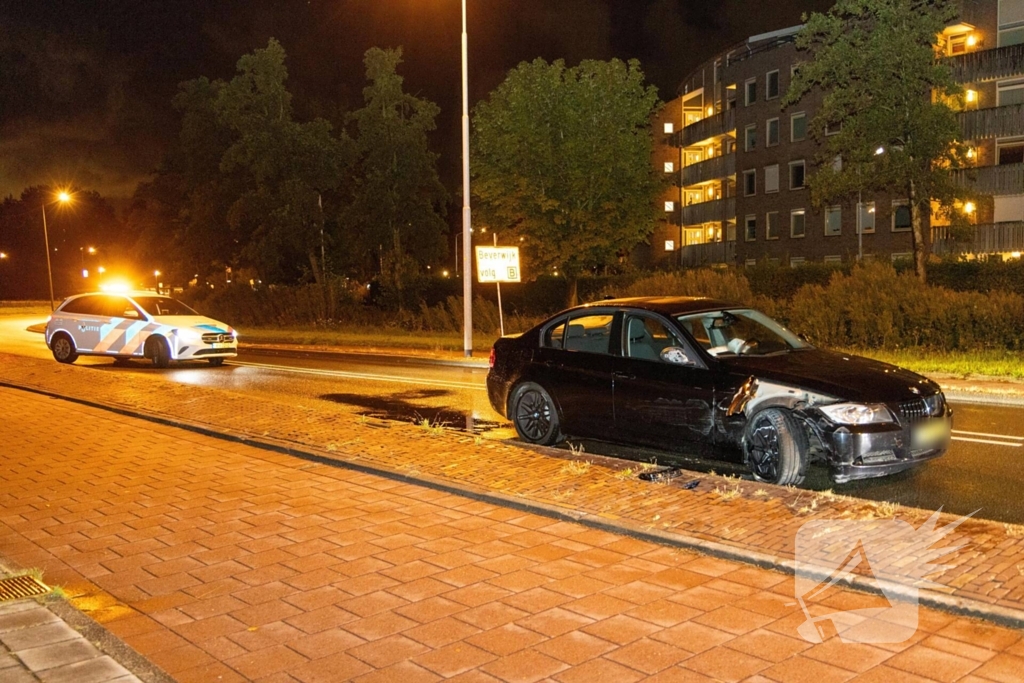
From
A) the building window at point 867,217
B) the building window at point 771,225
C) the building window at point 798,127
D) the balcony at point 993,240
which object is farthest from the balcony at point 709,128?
the balcony at point 993,240

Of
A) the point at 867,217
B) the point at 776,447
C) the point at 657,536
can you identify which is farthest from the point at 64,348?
the point at 867,217

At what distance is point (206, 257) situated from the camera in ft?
155

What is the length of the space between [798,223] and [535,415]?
132 feet

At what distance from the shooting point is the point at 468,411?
12570 millimetres

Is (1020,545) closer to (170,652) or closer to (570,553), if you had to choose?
(570,553)

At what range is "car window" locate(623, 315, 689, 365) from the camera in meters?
8.35

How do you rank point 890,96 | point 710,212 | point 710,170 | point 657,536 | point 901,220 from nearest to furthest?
Answer: point 657,536 < point 890,96 < point 901,220 < point 710,212 < point 710,170

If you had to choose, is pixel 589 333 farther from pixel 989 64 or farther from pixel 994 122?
pixel 989 64

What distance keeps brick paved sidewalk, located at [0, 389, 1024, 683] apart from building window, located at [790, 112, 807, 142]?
43508 mm

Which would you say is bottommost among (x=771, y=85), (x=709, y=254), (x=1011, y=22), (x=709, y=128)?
(x=709, y=254)

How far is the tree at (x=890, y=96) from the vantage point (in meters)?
22.7

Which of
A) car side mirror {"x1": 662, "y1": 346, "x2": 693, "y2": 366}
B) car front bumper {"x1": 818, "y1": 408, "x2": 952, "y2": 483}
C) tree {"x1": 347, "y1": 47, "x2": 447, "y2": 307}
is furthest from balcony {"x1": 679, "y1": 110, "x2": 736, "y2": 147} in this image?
car front bumper {"x1": 818, "y1": 408, "x2": 952, "y2": 483}

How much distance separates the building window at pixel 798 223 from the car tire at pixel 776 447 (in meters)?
41.1

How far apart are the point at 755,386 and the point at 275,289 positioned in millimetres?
36599
